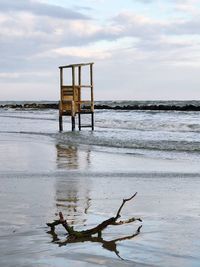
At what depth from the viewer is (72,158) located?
43.3 ft

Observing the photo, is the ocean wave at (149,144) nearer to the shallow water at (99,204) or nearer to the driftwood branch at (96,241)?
the shallow water at (99,204)

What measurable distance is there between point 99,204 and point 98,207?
0.22 m

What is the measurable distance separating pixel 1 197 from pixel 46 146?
9.53 metres

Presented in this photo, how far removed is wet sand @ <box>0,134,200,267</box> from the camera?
4.39 meters

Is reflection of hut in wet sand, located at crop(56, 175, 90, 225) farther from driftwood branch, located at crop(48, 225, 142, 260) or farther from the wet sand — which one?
driftwood branch, located at crop(48, 225, 142, 260)

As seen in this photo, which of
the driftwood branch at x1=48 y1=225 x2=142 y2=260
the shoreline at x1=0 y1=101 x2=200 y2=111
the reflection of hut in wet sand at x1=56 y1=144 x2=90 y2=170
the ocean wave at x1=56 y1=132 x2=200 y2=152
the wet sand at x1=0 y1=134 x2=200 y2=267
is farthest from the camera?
the shoreline at x1=0 y1=101 x2=200 y2=111

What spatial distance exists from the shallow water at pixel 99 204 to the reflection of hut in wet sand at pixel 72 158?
23 mm

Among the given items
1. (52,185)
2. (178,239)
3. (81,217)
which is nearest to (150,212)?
(81,217)

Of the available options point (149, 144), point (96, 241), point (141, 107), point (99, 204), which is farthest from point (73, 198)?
point (141, 107)

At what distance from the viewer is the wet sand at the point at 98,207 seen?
4391 millimetres

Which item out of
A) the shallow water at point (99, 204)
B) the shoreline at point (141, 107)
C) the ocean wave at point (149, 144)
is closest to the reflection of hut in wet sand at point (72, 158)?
the shallow water at point (99, 204)

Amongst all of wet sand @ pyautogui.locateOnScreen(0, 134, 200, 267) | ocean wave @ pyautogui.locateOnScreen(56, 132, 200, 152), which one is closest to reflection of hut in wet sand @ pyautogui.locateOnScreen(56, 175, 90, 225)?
wet sand @ pyautogui.locateOnScreen(0, 134, 200, 267)

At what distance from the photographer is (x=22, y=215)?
6.02 metres

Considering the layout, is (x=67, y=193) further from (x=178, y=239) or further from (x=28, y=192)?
(x=178, y=239)
